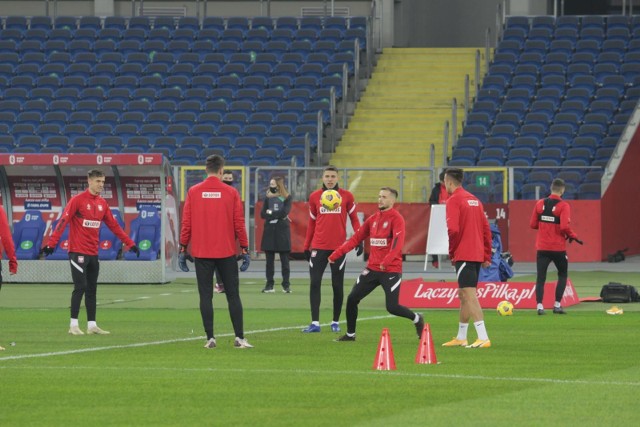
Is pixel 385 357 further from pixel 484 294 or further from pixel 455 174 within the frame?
pixel 484 294

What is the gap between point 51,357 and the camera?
50.1 ft

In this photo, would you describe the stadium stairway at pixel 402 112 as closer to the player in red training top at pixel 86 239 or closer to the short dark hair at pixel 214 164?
the player in red training top at pixel 86 239

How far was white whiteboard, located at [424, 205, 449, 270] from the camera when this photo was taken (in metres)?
31.9

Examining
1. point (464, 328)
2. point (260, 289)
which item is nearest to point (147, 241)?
point (260, 289)

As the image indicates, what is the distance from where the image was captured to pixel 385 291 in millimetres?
16859

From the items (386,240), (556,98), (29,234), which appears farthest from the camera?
(556,98)

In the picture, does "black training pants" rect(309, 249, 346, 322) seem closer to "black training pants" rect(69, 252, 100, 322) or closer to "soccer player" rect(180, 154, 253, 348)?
"soccer player" rect(180, 154, 253, 348)

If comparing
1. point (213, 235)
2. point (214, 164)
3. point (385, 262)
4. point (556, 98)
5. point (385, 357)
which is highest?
point (556, 98)

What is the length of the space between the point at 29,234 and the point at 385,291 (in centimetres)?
1607

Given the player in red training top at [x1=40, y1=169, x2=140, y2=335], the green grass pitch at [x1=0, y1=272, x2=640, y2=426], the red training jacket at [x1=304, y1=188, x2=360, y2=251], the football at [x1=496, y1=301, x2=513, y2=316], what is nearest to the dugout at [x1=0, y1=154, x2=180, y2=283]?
the green grass pitch at [x1=0, y1=272, x2=640, y2=426]

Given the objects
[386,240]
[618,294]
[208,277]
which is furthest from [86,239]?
[618,294]

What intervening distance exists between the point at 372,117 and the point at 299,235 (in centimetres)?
768

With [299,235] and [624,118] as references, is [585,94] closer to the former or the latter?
[624,118]

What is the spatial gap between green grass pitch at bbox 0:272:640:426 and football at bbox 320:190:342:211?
1643 millimetres
